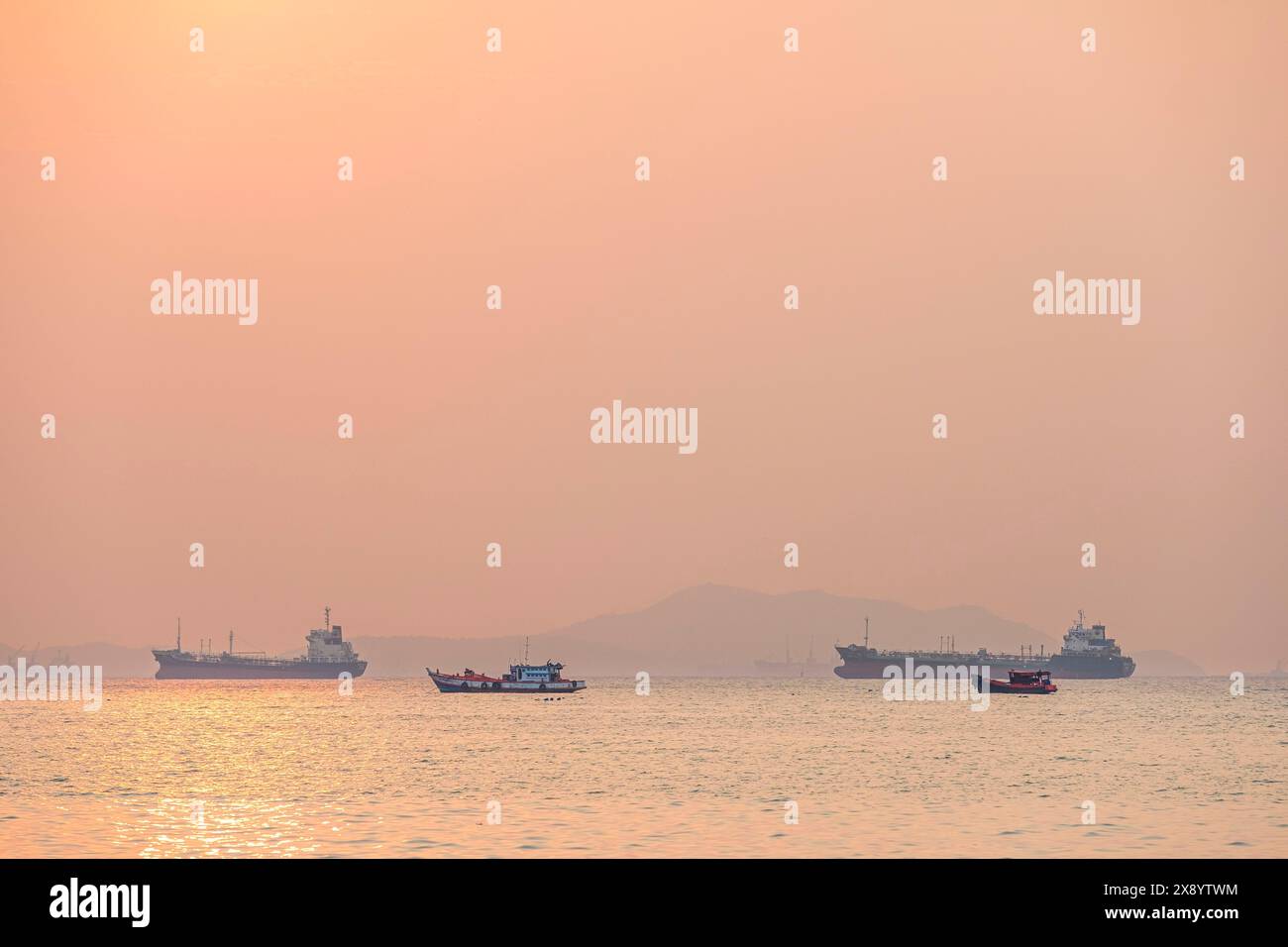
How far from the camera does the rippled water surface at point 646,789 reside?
39.3 meters

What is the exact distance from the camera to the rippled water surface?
39.3 m

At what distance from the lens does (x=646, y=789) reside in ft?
186

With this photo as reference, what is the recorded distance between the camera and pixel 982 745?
296 ft

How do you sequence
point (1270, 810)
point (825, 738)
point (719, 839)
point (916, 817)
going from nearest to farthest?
point (719, 839)
point (916, 817)
point (1270, 810)
point (825, 738)

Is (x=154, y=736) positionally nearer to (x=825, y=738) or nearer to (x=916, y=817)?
(x=825, y=738)
